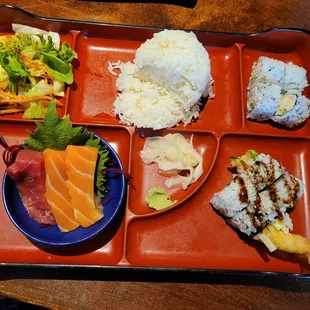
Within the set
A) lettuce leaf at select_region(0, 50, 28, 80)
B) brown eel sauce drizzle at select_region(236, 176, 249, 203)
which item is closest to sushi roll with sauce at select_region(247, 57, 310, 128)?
brown eel sauce drizzle at select_region(236, 176, 249, 203)

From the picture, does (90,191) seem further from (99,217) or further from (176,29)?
(176,29)

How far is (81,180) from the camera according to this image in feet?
7.80

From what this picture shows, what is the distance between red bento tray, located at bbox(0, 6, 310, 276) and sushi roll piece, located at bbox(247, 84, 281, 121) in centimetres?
10

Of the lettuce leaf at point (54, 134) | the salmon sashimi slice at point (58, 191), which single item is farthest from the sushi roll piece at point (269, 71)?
the salmon sashimi slice at point (58, 191)

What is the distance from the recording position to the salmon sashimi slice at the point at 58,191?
2.37 meters

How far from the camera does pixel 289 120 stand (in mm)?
2803

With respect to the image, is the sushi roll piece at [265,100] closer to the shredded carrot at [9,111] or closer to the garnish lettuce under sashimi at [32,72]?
the garnish lettuce under sashimi at [32,72]

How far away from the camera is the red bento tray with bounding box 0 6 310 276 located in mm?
2512

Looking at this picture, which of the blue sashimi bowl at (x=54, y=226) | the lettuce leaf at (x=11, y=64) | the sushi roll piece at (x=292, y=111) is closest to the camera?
the blue sashimi bowl at (x=54, y=226)

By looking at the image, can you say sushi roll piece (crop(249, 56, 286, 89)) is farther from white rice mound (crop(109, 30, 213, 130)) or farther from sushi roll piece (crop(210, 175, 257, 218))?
sushi roll piece (crop(210, 175, 257, 218))

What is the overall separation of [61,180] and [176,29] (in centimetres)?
135

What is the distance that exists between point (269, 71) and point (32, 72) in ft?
5.33

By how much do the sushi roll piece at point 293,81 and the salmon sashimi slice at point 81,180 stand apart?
143cm

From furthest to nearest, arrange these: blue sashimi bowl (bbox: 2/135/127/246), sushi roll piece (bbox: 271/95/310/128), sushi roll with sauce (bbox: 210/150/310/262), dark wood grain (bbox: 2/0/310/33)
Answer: dark wood grain (bbox: 2/0/310/33) → sushi roll piece (bbox: 271/95/310/128) → sushi roll with sauce (bbox: 210/150/310/262) → blue sashimi bowl (bbox: 2/135/127/246)
